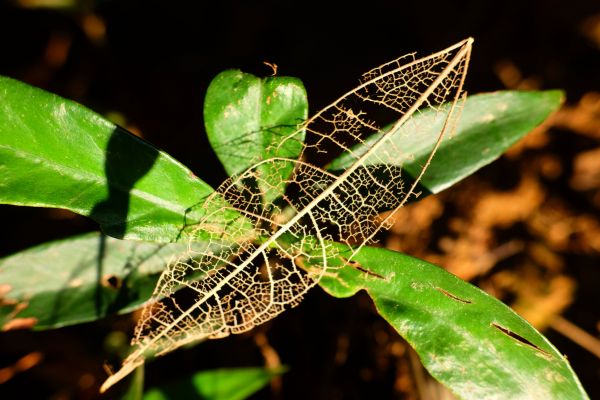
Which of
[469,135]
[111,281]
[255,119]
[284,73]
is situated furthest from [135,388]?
[284,73]

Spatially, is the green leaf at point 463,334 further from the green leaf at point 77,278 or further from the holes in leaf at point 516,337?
the green leaf at point 77,278

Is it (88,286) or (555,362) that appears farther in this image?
(88,286)

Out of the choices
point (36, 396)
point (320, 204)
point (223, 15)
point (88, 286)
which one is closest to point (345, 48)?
point (223, 15)

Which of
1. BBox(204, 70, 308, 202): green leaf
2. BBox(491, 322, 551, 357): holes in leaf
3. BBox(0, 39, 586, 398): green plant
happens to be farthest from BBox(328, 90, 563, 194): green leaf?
BBox(491, 322, 551, 357): holes in leaf

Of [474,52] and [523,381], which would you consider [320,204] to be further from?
[474,52]

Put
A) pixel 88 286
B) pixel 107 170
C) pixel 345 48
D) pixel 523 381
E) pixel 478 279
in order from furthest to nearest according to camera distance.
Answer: pixel 345 48
pixel 478 279
pixel 88 286
pixel 107 170
pixel 523 381

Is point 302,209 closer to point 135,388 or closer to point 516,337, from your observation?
point 516,337

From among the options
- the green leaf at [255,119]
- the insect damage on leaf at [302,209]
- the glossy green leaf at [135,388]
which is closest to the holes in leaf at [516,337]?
the insect damage on leaf at [302,209]

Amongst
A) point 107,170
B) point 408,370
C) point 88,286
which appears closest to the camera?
point 107,170
